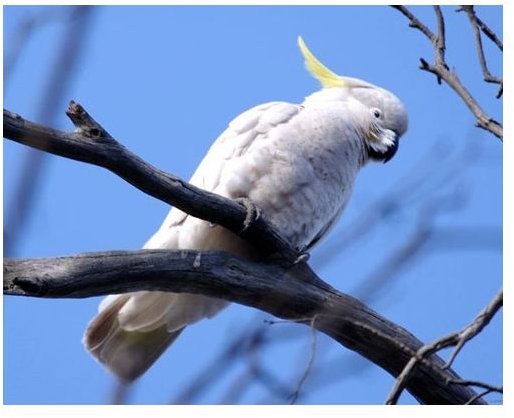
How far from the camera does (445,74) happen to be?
7.94 feet

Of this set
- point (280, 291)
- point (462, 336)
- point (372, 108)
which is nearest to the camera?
point (462, 336)

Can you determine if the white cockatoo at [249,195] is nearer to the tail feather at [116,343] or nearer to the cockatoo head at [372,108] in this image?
the tail feather at [116,343]

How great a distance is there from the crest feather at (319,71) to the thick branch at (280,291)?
114 cm

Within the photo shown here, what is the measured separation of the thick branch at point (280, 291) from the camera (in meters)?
2.45

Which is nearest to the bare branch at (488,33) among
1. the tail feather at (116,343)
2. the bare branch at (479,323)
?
the bare branch at (479,323)

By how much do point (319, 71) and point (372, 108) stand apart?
0.31m

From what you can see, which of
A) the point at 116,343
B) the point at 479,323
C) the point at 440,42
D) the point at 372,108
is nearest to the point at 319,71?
the point at 372,108

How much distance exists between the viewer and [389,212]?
1.31m

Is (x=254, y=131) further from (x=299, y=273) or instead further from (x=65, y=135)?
(x=65, y=135)

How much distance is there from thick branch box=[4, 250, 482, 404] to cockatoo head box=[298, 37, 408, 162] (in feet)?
3.04

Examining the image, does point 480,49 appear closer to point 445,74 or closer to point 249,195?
point 445,74

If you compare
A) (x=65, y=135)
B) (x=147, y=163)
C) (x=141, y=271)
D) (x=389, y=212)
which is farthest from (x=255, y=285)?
(x=389, y=212)

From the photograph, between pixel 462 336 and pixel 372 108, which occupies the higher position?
pixel 372 108

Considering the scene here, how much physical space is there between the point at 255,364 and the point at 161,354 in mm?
2129
